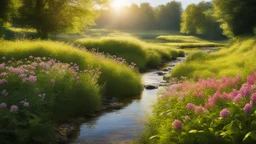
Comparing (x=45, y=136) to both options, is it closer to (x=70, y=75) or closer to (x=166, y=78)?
(x=70, y=75)

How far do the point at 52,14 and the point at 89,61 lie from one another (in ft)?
47.6

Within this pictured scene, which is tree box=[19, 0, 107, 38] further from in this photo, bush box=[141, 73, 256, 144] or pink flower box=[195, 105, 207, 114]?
pink flower box=[195, 105, 207, 114]

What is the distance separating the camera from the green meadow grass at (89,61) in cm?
1828

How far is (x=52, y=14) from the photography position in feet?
105

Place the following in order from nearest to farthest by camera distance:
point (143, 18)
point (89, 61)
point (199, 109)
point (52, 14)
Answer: point (199, 109) → point (89, 61) → point (52, 14) → point (143, 18)

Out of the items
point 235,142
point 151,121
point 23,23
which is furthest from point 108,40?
point 235,142

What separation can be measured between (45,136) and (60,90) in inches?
149

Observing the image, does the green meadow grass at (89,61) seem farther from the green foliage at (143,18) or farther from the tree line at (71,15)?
the green foliage at (143,18)

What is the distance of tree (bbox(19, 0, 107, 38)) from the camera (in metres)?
31.8

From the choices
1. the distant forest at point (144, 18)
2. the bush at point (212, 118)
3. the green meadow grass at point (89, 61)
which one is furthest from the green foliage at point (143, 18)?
the bush at point (212, 118)

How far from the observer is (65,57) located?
726 inches

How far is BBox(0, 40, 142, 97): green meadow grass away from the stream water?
187 cm

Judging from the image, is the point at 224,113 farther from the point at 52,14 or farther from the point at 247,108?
the point at 52,14

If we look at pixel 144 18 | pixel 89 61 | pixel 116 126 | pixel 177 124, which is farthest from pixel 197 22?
pixel 177 124
